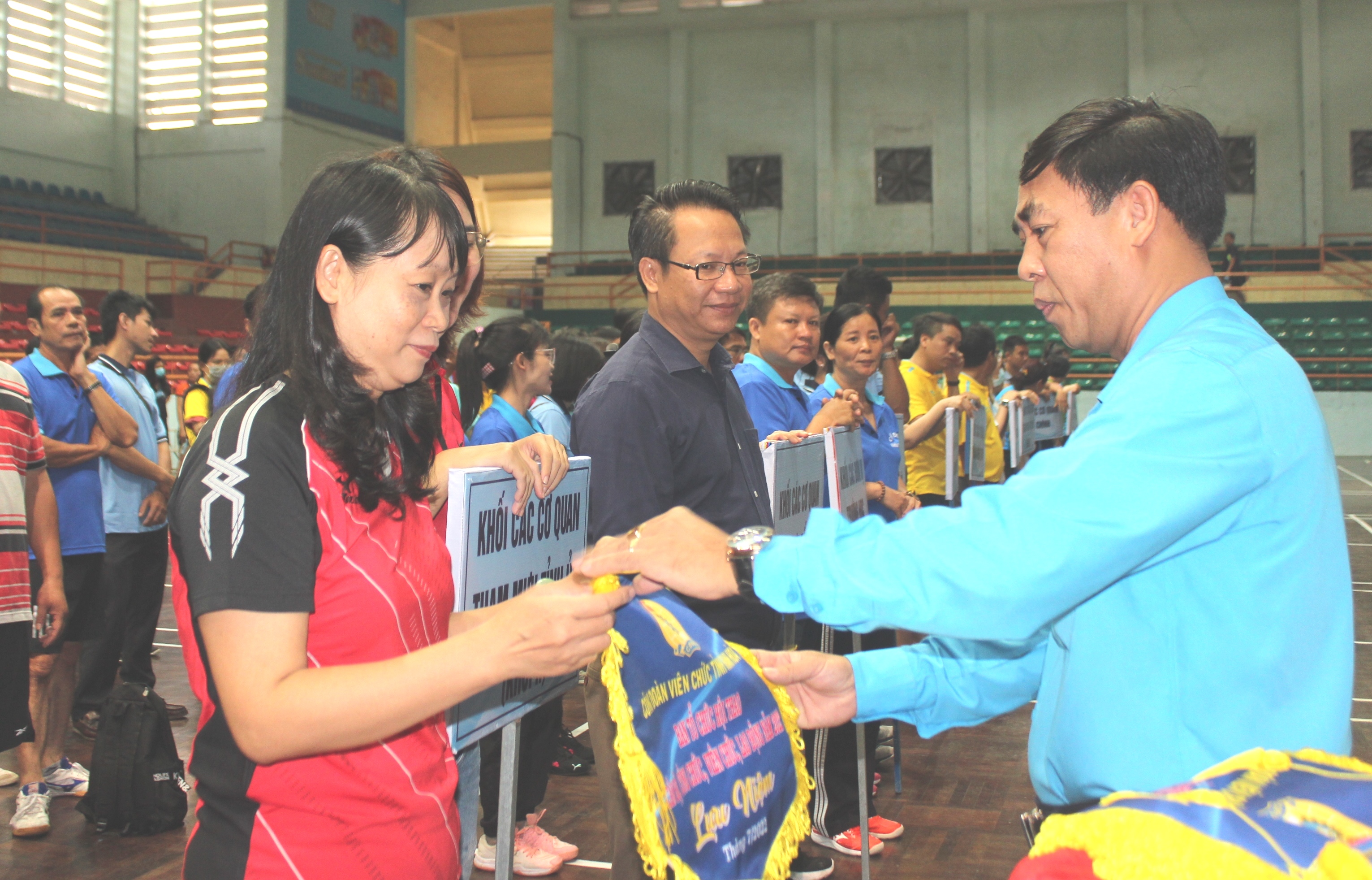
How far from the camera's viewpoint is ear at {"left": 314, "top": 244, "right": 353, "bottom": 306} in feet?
4.04

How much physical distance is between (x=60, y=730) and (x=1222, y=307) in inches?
159

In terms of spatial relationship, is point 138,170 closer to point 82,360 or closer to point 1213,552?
point 82,360

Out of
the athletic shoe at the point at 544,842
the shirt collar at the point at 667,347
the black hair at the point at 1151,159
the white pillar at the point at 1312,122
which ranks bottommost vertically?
the athletic shoe at the point at 544,842

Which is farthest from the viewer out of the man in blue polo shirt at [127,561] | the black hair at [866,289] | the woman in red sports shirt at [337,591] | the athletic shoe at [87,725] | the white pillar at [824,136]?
the white pillar at [824,136]

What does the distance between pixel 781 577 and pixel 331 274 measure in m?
0.66

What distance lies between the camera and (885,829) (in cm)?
336

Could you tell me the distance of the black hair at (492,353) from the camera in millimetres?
3910

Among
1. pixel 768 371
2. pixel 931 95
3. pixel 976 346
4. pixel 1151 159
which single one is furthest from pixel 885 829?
pixel 931 95

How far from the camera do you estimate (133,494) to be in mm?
4254

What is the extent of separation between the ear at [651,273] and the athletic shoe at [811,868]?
1.75 metres

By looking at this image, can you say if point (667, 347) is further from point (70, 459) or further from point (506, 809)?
point (70, 459)

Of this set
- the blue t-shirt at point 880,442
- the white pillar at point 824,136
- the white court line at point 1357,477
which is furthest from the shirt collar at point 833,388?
the white pillar at point 824,136

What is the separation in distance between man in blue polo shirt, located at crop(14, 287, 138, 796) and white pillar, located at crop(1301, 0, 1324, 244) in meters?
19.1

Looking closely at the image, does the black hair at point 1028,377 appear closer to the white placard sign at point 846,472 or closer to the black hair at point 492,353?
the white placard sign at point 846,472
